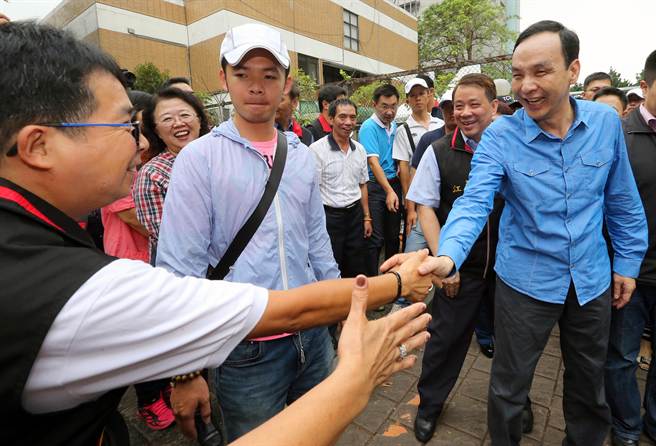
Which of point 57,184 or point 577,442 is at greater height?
point 57,184

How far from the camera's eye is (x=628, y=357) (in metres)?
2.39

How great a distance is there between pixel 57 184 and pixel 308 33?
23.9 m

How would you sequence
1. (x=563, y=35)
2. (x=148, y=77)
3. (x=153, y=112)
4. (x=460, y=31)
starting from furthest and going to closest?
(x=460, y=31)
(x=148, y=77)
(x=153, y=112)
(x=563, y=35)

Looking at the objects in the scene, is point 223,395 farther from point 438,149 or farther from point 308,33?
point 308,33

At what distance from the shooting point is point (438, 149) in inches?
108

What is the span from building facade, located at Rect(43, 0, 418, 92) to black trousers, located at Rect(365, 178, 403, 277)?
15.7m

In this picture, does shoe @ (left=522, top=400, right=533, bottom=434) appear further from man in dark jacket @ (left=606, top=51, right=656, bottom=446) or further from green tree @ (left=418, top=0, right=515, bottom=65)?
green tree @ (left=418, top=0, right=515, bottom=65)

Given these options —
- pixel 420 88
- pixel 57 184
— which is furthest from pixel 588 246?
pixel 420 88

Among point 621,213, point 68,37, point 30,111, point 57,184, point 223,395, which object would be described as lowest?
point 223,395

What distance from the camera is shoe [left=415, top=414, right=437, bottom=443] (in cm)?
253

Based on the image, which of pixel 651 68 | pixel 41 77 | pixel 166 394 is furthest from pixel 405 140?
pixel 41 77

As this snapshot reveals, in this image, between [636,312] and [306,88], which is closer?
[636,312]

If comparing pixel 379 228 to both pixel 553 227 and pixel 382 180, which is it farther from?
pixel 553 227

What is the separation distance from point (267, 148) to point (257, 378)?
1032 mm
